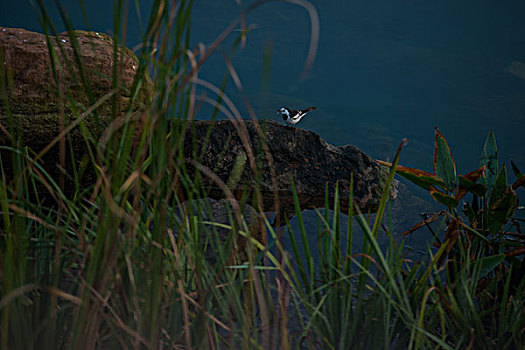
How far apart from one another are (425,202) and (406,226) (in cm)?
63

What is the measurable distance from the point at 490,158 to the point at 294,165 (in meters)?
1.16

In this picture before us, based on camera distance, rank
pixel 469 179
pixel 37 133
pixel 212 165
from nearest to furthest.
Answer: pixel 469 179, pixel 37 133, pixel 212 165

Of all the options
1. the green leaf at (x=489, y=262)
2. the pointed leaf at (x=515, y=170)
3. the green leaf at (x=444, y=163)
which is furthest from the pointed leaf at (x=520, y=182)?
the green leaf at (x=489, y=262)

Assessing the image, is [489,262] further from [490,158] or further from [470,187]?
[490,158]

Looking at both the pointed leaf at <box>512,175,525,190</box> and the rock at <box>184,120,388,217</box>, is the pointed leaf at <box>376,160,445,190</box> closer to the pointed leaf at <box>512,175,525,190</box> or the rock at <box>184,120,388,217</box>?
the pointed leaf at <box>512,175,525,190</box>

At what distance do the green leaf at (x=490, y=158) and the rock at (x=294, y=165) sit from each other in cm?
92

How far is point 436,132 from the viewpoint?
1304 millimetres

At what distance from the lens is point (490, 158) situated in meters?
1.30

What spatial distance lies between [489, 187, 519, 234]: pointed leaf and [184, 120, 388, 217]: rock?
3.51 ft

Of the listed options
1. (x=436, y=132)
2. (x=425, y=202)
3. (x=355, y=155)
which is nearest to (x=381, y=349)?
(x=436, y=132)

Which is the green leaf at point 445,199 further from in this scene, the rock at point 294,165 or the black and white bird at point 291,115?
the black and white bird at point 291,115

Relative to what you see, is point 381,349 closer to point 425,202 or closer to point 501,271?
point 501,271

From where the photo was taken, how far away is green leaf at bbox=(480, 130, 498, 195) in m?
1.28

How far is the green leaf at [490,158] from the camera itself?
4.20ft
